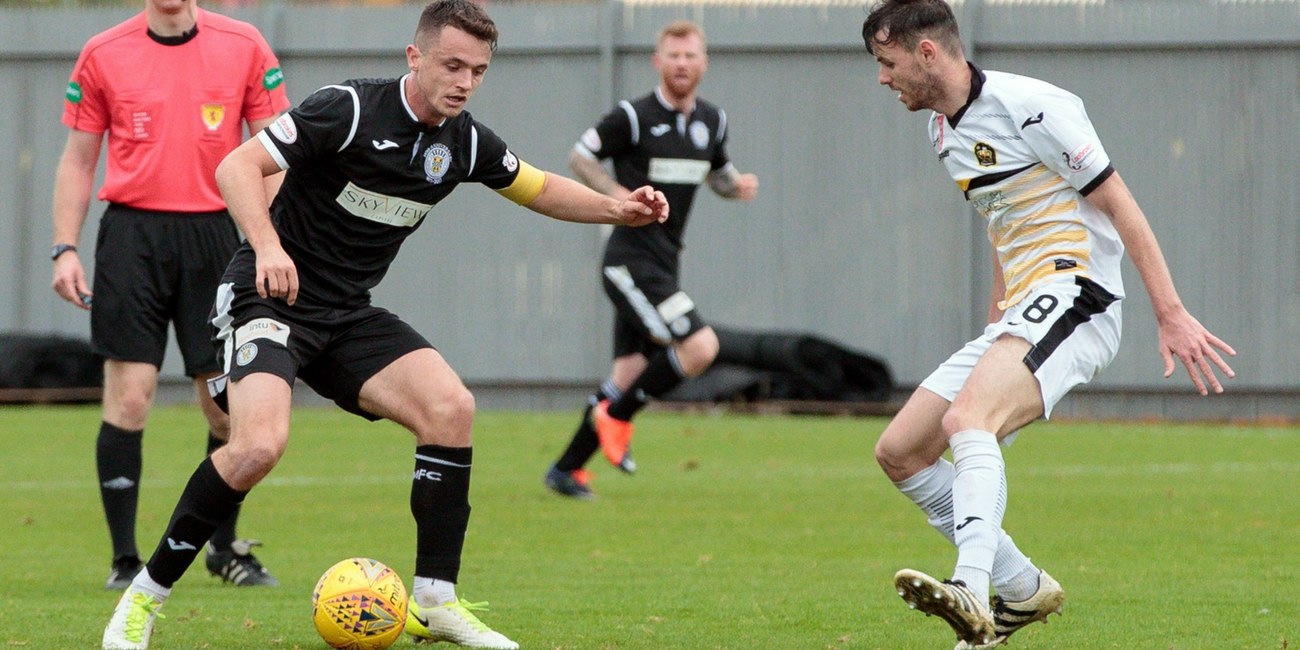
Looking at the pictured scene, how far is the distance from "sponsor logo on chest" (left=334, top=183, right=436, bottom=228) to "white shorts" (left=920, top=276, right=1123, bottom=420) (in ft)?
6.24

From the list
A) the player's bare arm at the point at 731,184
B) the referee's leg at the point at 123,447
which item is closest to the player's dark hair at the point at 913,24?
the referee's leg at the point at 123,447

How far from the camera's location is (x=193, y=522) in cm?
472

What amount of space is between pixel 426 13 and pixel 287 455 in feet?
24.7

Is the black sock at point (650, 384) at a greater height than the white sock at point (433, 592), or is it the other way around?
the white sock at point (433, 592)

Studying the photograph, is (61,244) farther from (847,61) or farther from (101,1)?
(101,1)

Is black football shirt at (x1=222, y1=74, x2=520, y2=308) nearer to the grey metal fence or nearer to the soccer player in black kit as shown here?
the soccer player in black kit

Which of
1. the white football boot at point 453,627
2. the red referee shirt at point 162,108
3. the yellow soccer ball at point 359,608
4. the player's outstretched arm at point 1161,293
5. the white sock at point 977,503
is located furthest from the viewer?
the red referee shirt at point 162,108

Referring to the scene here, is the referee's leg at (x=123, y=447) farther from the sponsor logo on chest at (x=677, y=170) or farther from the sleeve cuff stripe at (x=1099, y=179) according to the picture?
the sponsor logo on chest at (x=677, y=170)

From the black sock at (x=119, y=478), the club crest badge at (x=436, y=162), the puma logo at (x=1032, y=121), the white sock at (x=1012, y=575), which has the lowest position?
the black sock at (x=119, y=478)

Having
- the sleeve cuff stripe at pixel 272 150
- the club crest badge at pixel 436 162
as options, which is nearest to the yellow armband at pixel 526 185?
the club crest badge at pixel 436 162

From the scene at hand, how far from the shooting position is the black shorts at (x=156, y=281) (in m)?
6.09

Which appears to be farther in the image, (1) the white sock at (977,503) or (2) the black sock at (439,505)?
(2) the black sock at (439,505)

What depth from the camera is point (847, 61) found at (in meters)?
18.0

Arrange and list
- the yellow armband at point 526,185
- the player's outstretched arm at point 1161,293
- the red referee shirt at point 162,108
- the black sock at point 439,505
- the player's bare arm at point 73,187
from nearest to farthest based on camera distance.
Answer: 1. the player's outstretched arm at point 1161,293
2. the black sock at point 439,505
3. the yellow armband at point 526,185
4. the red referee shirt at point 162,108
5. the player's bare arm at point 73,187
